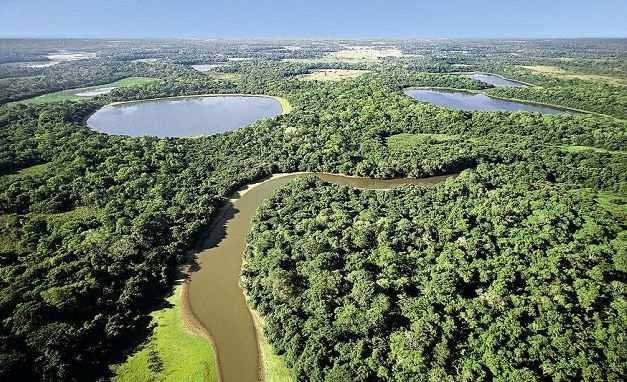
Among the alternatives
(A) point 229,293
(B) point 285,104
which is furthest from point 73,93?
(A) point 229,293

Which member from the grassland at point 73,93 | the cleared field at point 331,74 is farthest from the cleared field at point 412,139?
the grassland at point 73,93

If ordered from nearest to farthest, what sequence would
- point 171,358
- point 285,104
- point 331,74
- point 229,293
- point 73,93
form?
point 171,358 < point 229,293 < point 285,104 < point 73,93 < point 331,74

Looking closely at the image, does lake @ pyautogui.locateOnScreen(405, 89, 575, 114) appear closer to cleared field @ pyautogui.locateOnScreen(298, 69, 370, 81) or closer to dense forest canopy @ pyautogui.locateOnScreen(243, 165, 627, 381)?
cleared field @ pyautogui.locateOnScreen(298, 69, 370, 81)

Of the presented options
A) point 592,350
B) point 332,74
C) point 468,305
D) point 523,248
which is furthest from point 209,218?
point 332,74

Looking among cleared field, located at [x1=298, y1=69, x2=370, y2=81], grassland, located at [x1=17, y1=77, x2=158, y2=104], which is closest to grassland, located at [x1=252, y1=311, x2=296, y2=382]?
grassland, located at [x1=17, y1=77, x2=158, y2=104]

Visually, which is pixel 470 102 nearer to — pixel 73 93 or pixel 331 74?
pixel 331 74
